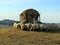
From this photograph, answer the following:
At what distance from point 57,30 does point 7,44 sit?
1045 cm

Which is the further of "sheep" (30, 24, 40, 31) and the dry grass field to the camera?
"sheep" (30, 24, 40, 31)

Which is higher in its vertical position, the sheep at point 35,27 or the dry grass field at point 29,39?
the sheep at point 35,27

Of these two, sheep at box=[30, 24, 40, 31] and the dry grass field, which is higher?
sheep at box=[30, 24, 40, 31]

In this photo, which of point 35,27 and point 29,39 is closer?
point 29,39

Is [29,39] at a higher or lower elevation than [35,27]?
lower

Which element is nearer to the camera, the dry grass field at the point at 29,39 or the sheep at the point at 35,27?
the dry grass field at the point at 29,39

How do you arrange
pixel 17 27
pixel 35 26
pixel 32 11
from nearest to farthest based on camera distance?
pixel 35 26, pixel 17 27, pixel 32 11

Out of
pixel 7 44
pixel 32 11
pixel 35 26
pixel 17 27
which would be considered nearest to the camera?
pixel 7 44

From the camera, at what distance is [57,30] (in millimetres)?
25984

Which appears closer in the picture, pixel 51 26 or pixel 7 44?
pixel 7 44

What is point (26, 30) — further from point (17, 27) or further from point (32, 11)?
point (32, 11)

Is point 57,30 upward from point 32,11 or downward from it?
downward

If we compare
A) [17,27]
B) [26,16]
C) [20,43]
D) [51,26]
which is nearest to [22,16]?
[26,16]

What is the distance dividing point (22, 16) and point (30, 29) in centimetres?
588
